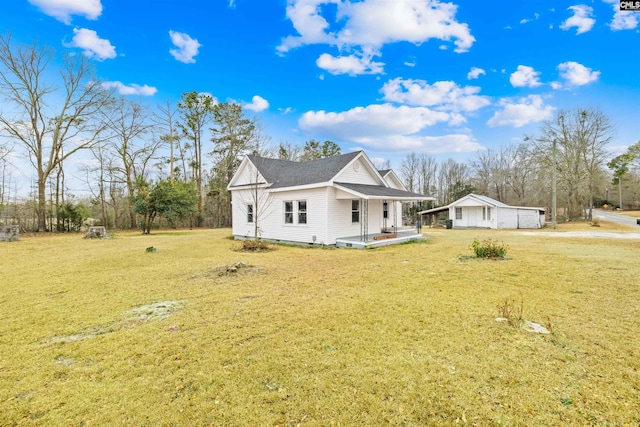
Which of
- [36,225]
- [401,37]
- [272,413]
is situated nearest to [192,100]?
[36,225]

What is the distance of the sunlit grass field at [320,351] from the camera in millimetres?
2439

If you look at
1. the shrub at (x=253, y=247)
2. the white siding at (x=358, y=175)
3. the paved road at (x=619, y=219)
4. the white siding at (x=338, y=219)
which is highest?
the white siding at (x=358, y=175)

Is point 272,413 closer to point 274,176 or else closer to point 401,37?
point 274,176

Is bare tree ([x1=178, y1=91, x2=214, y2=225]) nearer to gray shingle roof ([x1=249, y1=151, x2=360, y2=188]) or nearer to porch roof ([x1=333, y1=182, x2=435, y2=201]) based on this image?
gray shingle roof ([x1=249, y1=151, x2=360, y2=188])

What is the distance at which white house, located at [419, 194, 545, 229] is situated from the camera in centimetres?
2558

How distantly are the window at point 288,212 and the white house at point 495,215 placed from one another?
19.9 m

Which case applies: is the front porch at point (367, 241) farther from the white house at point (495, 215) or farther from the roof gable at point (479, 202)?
the white house at point (495, 215)

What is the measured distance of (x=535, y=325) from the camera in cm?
415

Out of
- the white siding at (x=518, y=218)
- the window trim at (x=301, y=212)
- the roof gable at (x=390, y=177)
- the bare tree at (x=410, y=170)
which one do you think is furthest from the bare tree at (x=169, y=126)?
Answer: the white siding at (x=518, y=218)

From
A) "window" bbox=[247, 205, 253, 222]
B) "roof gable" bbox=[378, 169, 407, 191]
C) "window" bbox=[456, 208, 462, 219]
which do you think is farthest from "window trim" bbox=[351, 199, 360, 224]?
"window" bbox=[456, 208, 462, 219]

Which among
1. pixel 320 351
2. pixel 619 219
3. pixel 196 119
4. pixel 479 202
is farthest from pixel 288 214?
pixel 619 219

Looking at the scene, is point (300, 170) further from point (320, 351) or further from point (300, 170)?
point (320, 351)

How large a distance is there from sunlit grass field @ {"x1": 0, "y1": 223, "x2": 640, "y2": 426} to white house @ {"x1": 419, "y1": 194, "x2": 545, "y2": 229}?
20.3 metres

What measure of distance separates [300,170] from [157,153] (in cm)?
1936
